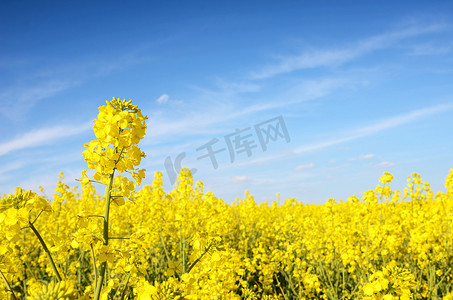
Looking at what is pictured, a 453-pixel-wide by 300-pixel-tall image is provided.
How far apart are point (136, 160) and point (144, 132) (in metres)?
0.16

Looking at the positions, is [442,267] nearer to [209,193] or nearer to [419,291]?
[419,291]

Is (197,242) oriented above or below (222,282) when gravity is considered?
above

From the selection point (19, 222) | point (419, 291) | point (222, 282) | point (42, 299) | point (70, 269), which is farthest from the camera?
point (70, 269)

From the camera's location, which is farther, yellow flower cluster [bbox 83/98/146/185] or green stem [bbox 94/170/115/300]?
yellow flower cluster [bbox 83/98/146/185]

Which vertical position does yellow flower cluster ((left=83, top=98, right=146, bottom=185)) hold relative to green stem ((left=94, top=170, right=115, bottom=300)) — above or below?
above

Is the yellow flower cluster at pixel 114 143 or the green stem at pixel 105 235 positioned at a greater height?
the yellow flower cluster at pixel 114 143

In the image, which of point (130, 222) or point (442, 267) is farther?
point (130, 222)

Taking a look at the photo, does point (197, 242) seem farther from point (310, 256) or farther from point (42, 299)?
point (310, 256)

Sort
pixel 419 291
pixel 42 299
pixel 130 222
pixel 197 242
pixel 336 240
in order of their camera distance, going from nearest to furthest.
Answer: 1. pixel 42 299
2. pixel 197 242
3. pixel 419 291
4. pixel 336 240
5. pixel 130 222

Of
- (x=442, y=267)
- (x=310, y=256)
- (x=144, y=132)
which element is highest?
(x=144, y=132)

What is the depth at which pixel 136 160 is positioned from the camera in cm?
177

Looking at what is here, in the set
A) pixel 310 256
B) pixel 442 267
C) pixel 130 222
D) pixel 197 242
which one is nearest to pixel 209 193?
pixel 130 222

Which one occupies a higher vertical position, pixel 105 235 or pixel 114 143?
pixel 114 143

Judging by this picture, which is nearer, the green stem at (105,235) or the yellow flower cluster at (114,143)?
the green stem at (105,235)
